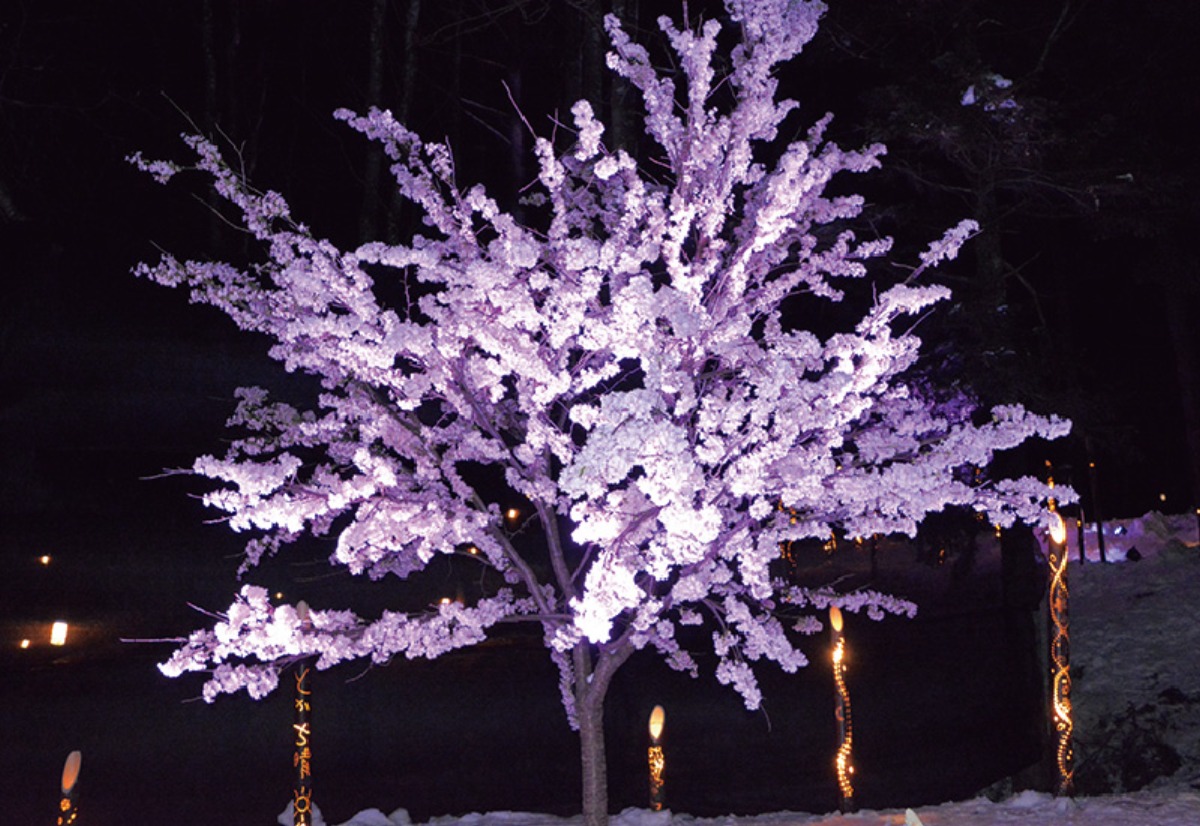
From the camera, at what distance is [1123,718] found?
530 inches

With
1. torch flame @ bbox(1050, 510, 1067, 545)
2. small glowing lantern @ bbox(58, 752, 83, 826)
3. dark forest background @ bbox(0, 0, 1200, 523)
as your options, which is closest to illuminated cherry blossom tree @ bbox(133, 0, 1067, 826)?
small glowing lantern @ bbox(58, 752, 83, 826)

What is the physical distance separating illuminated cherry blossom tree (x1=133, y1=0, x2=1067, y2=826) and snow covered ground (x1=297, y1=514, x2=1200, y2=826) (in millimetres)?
2113

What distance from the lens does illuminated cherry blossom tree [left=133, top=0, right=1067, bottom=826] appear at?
18.5 feet

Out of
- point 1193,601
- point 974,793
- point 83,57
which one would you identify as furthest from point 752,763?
point 83,57

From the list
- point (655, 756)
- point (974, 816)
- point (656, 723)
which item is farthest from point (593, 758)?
point (974, 816)

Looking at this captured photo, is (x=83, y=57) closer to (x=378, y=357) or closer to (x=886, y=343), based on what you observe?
(x=378, y=357)

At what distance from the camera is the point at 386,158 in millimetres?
12250

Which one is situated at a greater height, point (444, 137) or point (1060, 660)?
point (444, 137)

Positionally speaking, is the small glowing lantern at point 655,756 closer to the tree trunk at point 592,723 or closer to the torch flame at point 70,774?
the tree trunk at point 592,723

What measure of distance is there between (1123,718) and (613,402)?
11171 mm

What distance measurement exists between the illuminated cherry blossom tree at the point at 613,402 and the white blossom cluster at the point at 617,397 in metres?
0.02

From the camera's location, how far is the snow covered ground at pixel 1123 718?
8.48m

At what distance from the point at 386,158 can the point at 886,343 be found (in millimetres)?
7930

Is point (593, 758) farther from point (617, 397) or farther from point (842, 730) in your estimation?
point (617, 397)
